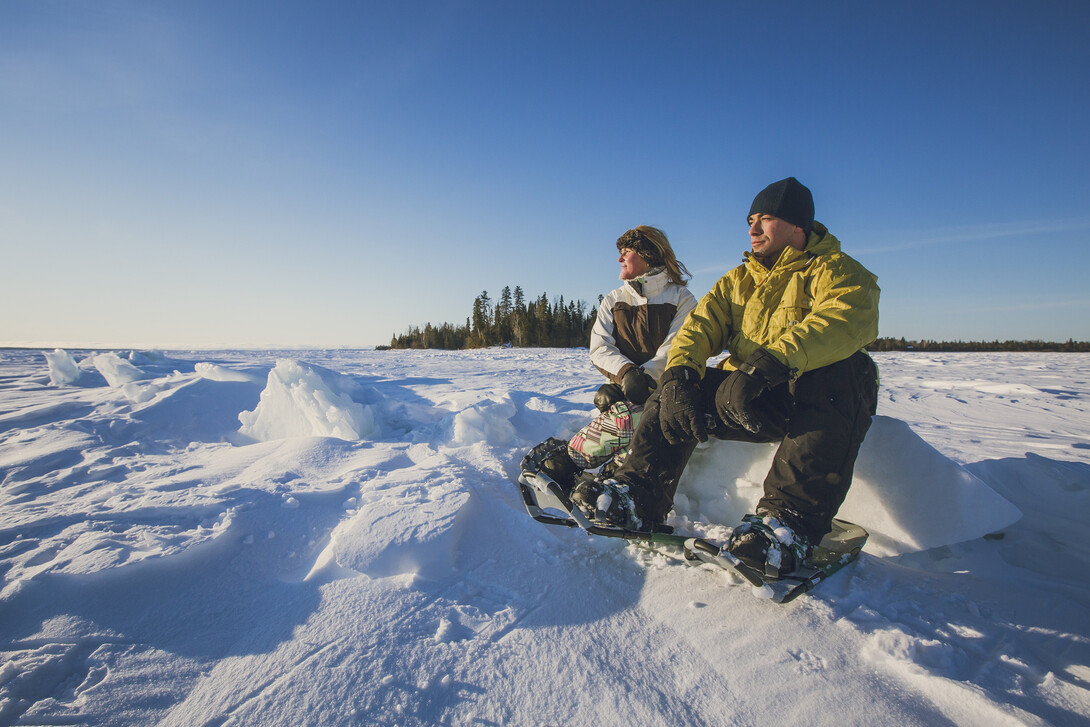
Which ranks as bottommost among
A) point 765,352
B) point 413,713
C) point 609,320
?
point 413,713

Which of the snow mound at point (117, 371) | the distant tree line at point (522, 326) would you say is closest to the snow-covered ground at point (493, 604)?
the snow mound at point (117, 371)

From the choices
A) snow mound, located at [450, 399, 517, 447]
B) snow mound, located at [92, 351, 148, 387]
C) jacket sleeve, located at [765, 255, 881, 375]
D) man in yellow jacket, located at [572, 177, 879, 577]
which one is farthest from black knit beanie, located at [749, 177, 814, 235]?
snow mound, located at [92, 351, 148, 387]

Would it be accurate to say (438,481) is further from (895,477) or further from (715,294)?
(895,477)

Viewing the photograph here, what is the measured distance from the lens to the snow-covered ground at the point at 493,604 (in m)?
1.09

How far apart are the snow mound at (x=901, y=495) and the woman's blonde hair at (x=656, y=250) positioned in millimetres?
1217

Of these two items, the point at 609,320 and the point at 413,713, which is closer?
the point at 413,713

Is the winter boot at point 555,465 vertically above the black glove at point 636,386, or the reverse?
the black glove at point 636,386

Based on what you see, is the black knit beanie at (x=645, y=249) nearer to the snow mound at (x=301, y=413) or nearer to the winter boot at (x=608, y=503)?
the winter boot at (x=608, y=503)

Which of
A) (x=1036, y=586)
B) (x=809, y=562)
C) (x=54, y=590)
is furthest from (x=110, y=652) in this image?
(x=1036, y=586)

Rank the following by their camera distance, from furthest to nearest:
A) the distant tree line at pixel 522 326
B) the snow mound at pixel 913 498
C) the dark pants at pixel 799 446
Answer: the distant tree line at pixel 522 326, the snow mound at pixel 913 498, the dark pants at pixel 799 446

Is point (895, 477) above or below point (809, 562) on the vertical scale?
above

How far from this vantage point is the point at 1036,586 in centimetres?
153

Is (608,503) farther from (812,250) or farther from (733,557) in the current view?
(812,250)

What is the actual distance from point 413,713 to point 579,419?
2.43 m
